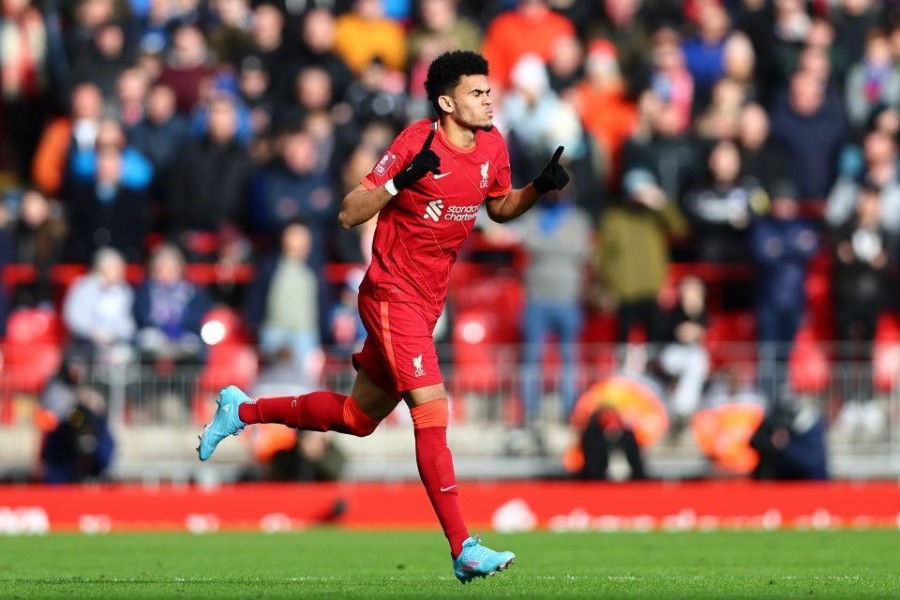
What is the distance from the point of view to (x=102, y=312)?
18.5 m

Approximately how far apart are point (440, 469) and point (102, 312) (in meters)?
9.40

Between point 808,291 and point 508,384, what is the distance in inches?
137

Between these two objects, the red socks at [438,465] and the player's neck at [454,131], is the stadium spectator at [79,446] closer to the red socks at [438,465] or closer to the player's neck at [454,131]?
the red socks at [438,465]

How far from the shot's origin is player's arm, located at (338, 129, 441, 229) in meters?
9.49

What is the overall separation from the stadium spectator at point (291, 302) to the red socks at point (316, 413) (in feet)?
24.9

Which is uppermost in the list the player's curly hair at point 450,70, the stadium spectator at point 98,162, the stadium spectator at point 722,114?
the stadium spectator at point 722,114

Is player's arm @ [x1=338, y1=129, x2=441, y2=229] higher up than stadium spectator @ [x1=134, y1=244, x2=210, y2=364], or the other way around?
player's arm @ [x1=338, y1=129, x2=441, y2=229]

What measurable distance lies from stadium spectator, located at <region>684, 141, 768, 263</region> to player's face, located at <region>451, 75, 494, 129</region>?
9522mm

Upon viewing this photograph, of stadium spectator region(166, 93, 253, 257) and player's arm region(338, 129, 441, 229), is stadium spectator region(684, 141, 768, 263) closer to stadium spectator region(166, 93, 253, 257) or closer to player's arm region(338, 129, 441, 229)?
stadium spectator region(166, 93, 253, 257)

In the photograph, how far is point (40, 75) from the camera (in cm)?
2077

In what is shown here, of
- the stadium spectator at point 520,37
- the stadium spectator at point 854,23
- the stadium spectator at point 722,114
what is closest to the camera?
the stadium spectator at point 722,114

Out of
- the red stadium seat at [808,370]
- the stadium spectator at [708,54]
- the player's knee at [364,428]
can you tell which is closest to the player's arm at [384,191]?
the player's knee at [364,428]

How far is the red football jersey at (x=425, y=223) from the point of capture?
9.92 m

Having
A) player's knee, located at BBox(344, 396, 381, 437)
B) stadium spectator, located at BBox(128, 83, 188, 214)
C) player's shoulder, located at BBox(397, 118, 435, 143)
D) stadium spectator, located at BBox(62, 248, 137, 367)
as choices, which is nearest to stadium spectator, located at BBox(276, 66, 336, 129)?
stadium spectator, located at BBox(128, 83, 188, 214)
